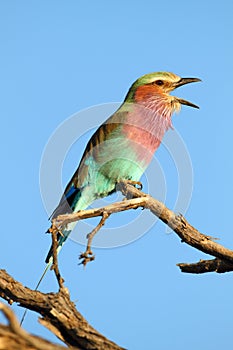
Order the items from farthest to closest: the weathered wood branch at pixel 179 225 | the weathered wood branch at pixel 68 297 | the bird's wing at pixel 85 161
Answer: the bird's wing at pixel 85 161
the weathered wood branch at pixel 179 225
the weathered wood branch at pixel 68 297

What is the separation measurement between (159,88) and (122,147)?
3.23 ft

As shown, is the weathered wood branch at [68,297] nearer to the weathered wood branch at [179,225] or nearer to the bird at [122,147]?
the weathered wood branch at [179,225]

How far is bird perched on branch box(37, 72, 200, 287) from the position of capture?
5.78 meters

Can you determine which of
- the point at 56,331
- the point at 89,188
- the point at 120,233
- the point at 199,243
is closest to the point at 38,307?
the point at 56,331

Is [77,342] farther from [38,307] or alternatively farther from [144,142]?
[144,142]

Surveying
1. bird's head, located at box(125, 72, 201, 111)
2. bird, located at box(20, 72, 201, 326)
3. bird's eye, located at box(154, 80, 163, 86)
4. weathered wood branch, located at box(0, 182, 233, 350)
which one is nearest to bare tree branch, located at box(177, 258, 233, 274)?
weathered wood branch, located at box(0, 182, 233, 350)

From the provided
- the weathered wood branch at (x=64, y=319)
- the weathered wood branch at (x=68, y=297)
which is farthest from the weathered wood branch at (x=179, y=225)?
the weathered wood branch at (x=64, y=319)

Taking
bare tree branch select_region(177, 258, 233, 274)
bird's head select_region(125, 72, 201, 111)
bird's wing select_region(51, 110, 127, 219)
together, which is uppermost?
bird's head select_region(125, 72, 201, 111)

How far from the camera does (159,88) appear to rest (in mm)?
6555

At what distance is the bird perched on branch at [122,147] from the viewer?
5.78 m

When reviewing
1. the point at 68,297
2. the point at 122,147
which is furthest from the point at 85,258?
the point at 122,147

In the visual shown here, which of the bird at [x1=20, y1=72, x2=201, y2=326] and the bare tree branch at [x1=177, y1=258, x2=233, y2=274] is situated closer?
the bare tree branch at [x1=177, y1=258, x2=233, y2=274]

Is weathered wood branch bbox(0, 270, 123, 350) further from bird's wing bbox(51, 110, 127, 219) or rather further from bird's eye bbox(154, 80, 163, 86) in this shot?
bird's eye bbox(154, 80, 163, 86)

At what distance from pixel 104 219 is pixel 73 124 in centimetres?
183
